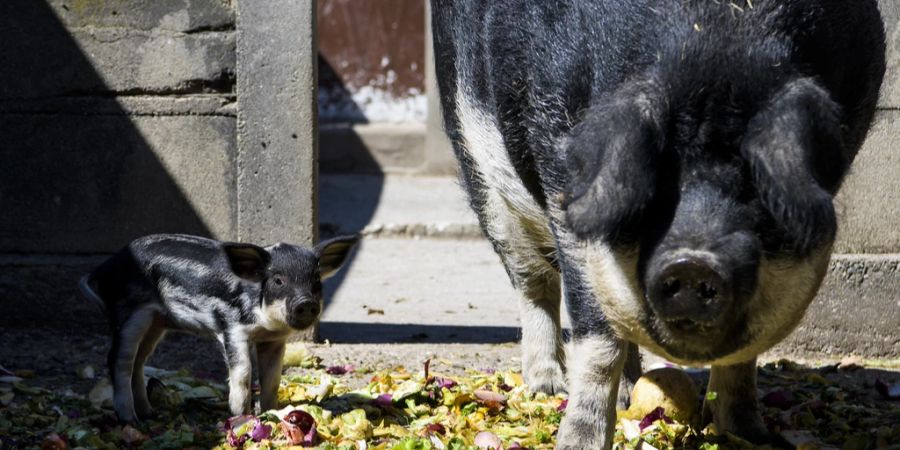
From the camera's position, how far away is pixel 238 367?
13.4 feet

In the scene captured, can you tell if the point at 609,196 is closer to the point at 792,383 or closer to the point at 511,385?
the point at 511,385

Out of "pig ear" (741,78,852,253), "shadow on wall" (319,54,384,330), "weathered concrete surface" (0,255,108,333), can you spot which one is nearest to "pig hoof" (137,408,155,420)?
"weathered concrete surface" (0,255,108,333)

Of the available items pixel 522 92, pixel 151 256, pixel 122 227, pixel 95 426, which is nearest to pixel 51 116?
pixel 122 227

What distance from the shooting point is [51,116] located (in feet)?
18.1

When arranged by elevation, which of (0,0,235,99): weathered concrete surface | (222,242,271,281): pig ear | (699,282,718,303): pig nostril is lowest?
(222,242,271,281): pig ear

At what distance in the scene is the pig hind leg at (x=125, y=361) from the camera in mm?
4129

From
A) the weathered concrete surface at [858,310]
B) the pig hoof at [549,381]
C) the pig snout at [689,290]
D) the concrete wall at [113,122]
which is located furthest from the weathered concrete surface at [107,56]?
the pig snout at [689,290]

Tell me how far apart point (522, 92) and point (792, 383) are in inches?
81.2

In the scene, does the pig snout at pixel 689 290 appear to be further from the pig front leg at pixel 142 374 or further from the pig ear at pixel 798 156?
the pig front leg at pixel 142 374

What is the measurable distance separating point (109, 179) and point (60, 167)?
8.9 inches

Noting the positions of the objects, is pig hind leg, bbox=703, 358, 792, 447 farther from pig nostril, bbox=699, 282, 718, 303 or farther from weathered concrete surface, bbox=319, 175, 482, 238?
weathered concrete surface, bbox=319, 175, 482, 238

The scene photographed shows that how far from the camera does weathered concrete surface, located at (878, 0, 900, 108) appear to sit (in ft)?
16.8

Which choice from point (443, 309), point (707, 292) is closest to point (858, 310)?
point (443, 309)

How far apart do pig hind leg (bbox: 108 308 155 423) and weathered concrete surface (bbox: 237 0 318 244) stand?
4.17ft
